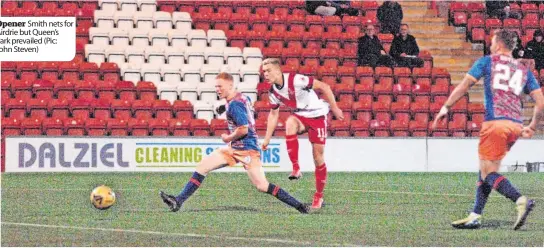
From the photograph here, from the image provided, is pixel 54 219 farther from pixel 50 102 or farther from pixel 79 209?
pixel 50 102

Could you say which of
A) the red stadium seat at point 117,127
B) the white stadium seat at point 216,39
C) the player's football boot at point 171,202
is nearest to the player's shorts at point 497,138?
the player's football boot at point 171,202

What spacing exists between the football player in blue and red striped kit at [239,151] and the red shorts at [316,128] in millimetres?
1185

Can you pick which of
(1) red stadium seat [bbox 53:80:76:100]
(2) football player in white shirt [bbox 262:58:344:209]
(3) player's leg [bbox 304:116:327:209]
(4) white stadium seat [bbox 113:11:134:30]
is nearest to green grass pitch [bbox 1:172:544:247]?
(3) player's leg [bbox 304:116:327:209]

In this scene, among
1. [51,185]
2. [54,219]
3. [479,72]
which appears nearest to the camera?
[479,72]

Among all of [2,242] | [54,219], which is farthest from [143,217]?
[2,242]

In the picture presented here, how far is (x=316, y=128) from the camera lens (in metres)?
13.3

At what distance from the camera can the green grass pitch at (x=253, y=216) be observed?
30.7ft

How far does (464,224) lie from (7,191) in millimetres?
8205

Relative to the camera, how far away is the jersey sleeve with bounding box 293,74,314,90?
13031 mm

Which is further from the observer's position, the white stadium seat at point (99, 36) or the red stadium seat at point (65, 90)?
the white stadium seat at point (99, 36)

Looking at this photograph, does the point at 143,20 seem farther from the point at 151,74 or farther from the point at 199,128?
the point at 199,128

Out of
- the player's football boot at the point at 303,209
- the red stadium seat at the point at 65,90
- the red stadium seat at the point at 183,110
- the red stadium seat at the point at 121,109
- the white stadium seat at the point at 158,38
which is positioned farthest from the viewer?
the white stadium seat at the point at 158,38

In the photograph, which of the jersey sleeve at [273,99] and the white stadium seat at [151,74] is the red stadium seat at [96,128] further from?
the jersey sleeve at [273,99]

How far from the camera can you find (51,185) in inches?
709
